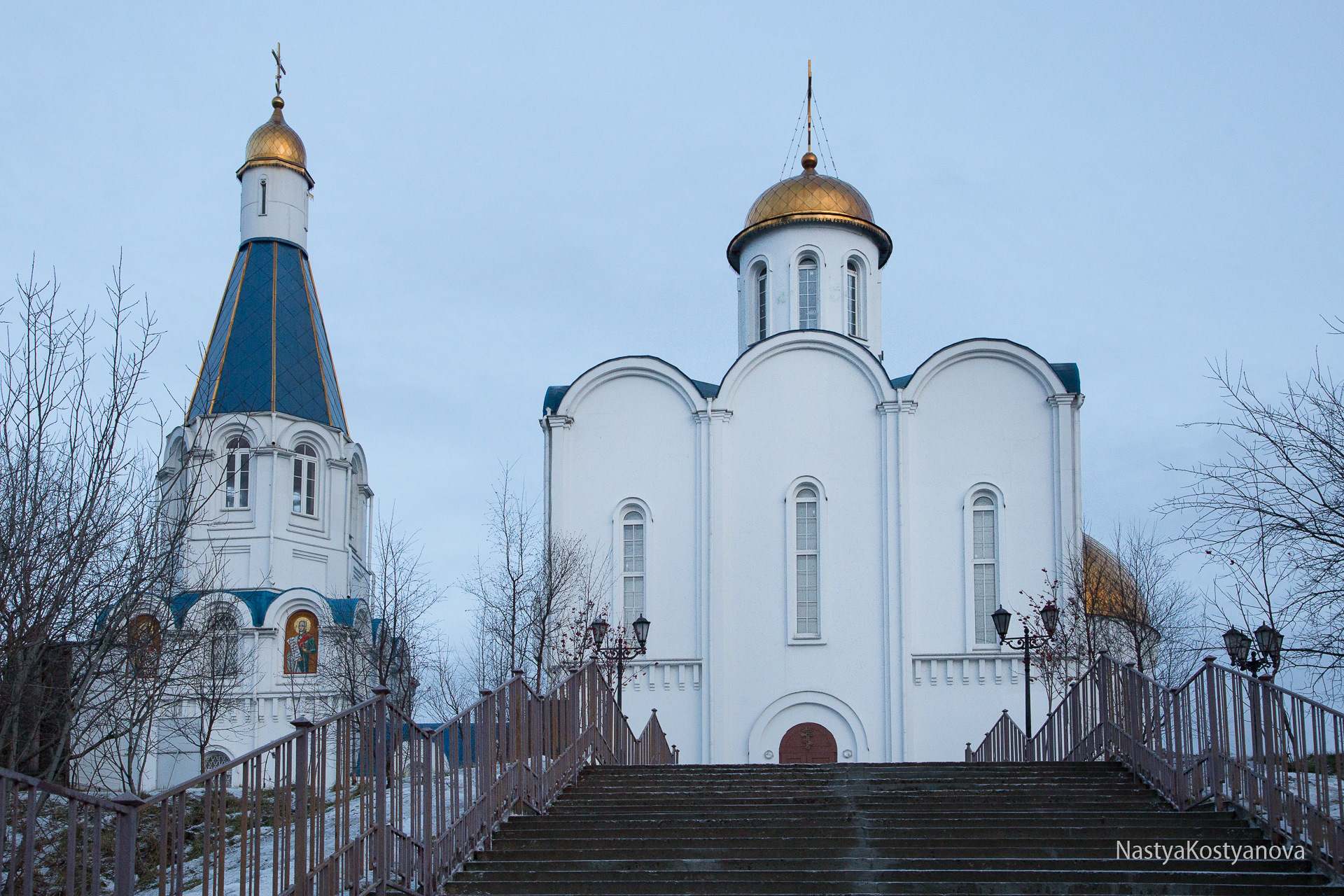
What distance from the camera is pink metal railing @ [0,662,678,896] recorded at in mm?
5465

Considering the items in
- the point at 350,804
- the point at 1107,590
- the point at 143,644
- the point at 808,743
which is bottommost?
the point at 808,743

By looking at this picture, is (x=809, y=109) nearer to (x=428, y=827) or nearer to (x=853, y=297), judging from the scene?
(x=853, y=297)

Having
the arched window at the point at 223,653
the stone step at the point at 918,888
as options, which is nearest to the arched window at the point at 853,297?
the arched window at the point at 223,653

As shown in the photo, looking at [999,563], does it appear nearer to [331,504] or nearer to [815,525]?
[815,525]

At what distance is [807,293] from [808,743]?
10.2m

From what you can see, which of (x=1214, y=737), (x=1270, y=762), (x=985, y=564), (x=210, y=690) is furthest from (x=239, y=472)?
(x=1270, y=762)

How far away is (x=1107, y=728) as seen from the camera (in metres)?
12.3

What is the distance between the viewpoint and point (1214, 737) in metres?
9.71

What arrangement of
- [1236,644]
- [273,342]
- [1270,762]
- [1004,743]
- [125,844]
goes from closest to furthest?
[125,844] → [1270,762] → [1236,644] → [1004,743] → [273,342]

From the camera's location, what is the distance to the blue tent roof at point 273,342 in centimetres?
3428

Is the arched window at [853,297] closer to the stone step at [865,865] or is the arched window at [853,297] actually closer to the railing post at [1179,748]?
the railing post at [1179,748]

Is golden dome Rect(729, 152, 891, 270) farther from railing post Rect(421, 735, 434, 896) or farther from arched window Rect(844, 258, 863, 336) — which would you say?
railing post Rect(421, 735, 434, 896)

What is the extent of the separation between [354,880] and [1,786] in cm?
239

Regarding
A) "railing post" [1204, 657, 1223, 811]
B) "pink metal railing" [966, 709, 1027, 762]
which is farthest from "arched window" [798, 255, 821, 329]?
"railing post" [1204, 657, 1223, 811]
